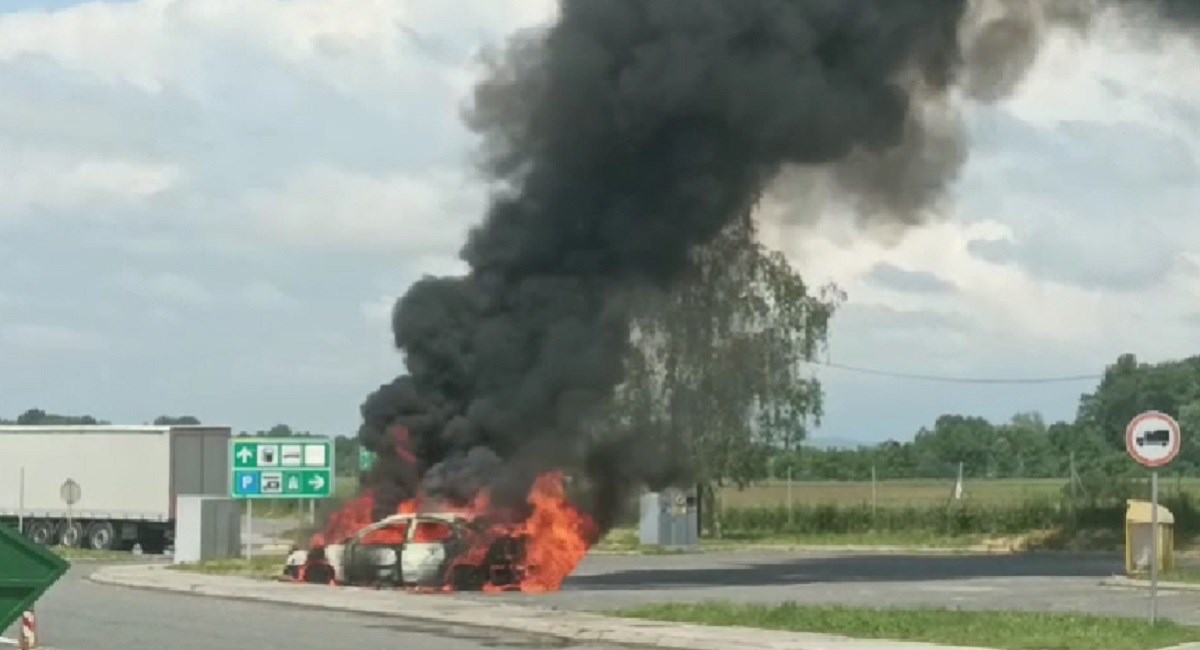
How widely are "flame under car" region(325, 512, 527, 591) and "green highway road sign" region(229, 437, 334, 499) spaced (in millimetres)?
7807

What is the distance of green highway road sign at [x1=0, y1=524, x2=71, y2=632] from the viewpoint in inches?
321

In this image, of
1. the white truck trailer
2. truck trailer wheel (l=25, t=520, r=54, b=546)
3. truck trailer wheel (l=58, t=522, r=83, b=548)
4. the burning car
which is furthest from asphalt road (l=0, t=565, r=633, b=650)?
truck trailer wheel (l=25, t=520, r=54, b=546)

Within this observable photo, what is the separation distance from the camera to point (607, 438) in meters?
36.0

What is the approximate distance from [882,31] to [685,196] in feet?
15.5

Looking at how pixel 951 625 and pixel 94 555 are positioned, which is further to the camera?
pixel 94 555

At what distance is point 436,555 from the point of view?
3212 centimetres

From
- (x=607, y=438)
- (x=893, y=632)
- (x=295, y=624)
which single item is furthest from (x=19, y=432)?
(x=893, y=632)

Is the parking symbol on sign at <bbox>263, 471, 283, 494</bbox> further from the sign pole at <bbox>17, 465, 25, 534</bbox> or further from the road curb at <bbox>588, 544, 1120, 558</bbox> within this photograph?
the sign pole at <bbox>17, 465, 25, 534</bbox>

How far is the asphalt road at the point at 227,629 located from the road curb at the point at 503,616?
561 mm

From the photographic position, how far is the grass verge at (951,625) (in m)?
21.1

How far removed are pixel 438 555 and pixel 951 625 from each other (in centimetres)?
1135

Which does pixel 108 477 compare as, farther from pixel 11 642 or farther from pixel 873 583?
pixel 11 642

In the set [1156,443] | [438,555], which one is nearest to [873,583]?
[438,555]

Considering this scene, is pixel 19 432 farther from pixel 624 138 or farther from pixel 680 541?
pixel 624 138
